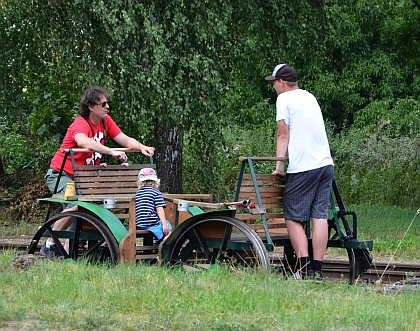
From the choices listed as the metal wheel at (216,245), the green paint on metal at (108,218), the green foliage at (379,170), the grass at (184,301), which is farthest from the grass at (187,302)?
the green foliage at (379,170)

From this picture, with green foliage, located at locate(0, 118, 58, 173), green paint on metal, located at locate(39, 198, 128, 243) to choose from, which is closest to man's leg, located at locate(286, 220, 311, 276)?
green paint on metal, located at locate(39, 198, 128, 243)

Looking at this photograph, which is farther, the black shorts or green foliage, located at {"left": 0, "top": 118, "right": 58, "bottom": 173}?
green foliage, located at {"left": 0, "top": 118, "right": 58, "bottom": 173}

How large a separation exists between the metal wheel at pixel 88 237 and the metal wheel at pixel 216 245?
22.5 inches

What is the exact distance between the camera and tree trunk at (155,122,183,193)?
51.8 feet

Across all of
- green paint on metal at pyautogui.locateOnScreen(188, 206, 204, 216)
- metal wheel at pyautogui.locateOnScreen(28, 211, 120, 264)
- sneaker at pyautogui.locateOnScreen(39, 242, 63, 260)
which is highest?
green paint on metal at pyautogui.locateOnScreen(188, 206, 204, 216)

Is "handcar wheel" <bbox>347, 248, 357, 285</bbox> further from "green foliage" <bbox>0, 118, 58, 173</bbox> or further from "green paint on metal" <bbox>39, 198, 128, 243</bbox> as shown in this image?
"green foliage" <bbox>0, 118, 58, 173</bbox>

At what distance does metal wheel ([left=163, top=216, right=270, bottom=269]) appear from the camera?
8047 mm

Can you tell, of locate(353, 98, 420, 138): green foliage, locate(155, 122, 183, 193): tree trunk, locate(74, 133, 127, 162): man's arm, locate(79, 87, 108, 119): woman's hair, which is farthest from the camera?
locate(353, 98, 420, 138): green foliage

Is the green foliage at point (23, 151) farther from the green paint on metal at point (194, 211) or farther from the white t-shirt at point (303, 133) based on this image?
the white t-shirt at point (303, 133)

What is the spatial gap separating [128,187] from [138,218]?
26.4 inches

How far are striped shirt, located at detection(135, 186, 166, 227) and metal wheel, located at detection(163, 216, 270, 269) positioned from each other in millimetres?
462

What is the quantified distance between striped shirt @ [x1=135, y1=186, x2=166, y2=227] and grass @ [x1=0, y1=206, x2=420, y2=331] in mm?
864

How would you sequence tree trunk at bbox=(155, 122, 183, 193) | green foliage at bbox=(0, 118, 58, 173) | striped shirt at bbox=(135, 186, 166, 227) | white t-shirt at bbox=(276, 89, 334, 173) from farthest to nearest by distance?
green foliage at bbox=(0, 118, 58, 173)
tree trunk at bbox=(155, 122, 183, 193)
striped shirt at bbox=(135, 186, 166, 227)
white t-shirt at bbox=(276, 89, 334, 173)

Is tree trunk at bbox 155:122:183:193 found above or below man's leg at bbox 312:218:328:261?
above
